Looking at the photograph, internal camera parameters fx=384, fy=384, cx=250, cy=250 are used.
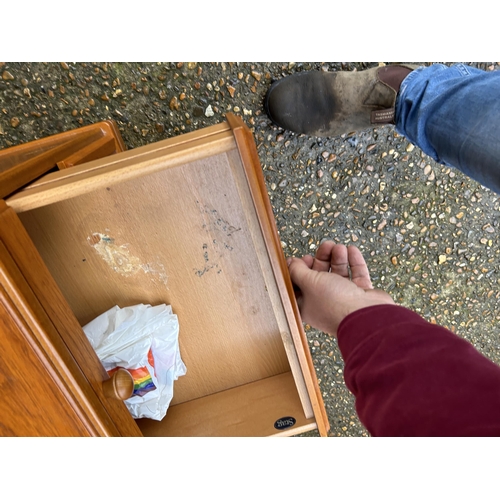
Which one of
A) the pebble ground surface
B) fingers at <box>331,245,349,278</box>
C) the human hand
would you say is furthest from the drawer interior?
the pebble ground surface

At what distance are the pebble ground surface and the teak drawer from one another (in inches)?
17.5

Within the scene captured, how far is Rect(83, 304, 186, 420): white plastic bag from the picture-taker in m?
0.93

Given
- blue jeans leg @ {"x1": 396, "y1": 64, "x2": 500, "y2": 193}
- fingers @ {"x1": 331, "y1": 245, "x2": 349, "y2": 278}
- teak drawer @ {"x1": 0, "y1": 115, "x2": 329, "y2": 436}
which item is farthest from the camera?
fingers @ {"x1": 331, "y1": 245, "x2": 349, "y2": 278}

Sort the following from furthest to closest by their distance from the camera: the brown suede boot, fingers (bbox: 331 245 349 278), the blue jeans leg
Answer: the brown suede boot
fingers (bbox: 331 245 349 278)
the blue jeans leg

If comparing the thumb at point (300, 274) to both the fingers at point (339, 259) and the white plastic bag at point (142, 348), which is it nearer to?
the fingers at point (339, 259)

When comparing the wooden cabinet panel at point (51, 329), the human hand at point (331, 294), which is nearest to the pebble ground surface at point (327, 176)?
the human hand at point (331, 294)

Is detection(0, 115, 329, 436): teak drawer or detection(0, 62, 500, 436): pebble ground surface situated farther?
detection(0, 62, 500, 436): pebble ground surface

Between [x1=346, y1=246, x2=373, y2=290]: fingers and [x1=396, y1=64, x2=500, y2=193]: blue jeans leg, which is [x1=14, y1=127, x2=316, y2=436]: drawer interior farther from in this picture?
[x1=396, y1=64, x2=500, y2=193]: blue jeans leg

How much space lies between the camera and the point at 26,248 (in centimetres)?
63

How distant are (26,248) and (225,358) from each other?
0.65 m

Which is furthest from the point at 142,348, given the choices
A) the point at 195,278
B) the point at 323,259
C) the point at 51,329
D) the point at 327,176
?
the point at 327,176
